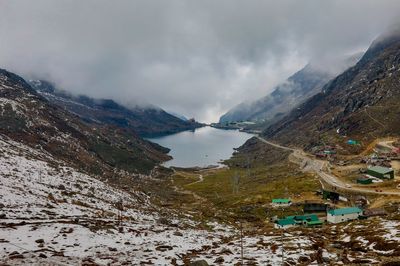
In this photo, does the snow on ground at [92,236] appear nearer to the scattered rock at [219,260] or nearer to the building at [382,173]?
the scattered rock at [219,260]

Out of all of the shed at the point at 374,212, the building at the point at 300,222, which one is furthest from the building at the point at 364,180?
the building at the point at 300,222

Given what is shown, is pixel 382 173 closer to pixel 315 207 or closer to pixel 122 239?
pixel 315 207

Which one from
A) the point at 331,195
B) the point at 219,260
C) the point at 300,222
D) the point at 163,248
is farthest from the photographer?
the point at 331,195

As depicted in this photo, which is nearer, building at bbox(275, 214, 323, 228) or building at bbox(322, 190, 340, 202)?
building at bbox(275, 214, 323, 228)

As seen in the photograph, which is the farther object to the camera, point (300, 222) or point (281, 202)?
point (281, 202)

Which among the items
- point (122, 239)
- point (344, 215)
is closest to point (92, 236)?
point (122, 239)

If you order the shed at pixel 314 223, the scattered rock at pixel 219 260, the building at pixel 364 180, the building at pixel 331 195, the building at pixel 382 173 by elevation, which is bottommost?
the scattered rock at pixel 219 260

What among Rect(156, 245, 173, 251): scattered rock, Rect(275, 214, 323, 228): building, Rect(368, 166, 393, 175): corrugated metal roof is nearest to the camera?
Rect(156, 245, 173, 251): scattered rock

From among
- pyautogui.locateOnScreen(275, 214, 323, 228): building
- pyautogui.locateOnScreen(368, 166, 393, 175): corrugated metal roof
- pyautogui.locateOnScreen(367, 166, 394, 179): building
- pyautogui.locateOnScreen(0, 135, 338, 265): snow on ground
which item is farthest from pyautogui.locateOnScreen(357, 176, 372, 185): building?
pyautogui.locateOnScreen(0, 135, 338, 265): snow on ground

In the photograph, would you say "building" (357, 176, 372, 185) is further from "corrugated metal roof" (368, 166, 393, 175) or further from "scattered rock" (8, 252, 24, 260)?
"scattered rock" (8, 252, 24, 260)

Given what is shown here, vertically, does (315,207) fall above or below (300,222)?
above

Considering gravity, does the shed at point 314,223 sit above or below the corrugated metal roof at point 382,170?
below

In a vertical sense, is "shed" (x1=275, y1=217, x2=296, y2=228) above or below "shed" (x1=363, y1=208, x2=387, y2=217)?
below
